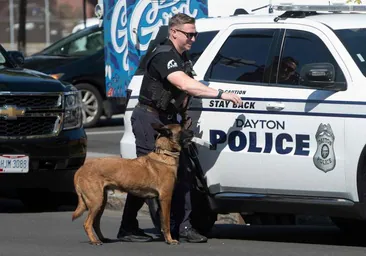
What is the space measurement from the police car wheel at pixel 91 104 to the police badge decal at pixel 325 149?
37.1 ft

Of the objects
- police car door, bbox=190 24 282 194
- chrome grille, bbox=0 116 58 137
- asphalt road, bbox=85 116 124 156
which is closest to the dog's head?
police car door, bbox=190 24 282 194

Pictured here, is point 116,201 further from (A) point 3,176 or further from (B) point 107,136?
(B) point 107,136

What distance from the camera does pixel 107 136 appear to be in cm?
1791

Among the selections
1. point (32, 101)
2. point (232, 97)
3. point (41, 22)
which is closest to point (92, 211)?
point (232, 97)

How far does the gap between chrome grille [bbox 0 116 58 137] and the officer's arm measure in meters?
2.60

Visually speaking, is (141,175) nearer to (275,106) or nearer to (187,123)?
(187,123)

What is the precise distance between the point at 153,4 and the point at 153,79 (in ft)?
20.1

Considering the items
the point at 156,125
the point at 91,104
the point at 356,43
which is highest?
the point at 356,43

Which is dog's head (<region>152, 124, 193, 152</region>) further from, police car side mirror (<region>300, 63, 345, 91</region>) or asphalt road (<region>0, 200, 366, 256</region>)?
police car side mirror (<region>300, 63, 345, 91</region>)

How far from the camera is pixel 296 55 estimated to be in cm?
841

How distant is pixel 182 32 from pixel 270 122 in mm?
954

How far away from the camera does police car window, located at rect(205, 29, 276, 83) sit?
28.0 feet

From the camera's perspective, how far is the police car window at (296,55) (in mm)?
8305

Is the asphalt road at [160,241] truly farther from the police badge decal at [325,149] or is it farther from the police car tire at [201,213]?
the police badge decal at [325,149]
